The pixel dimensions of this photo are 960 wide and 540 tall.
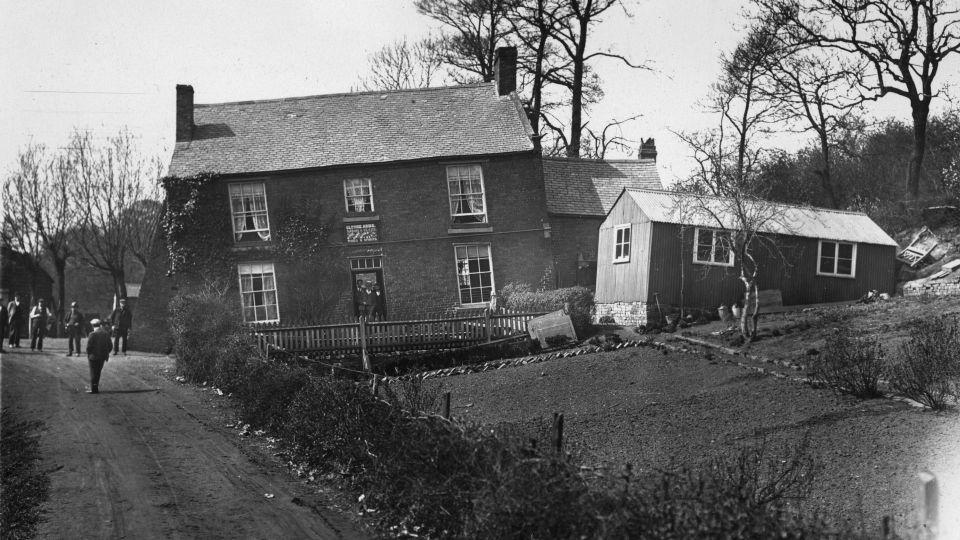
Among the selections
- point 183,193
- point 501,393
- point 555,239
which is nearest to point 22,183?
point 183,193

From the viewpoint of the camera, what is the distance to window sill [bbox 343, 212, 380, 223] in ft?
99.1

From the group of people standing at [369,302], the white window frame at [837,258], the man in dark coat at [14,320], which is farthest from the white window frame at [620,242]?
the man in dark coat at [14,320]

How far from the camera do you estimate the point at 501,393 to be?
17.4 m

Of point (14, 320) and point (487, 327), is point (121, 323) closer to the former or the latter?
point (14, 320)

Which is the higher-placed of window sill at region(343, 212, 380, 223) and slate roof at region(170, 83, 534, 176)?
slate roof at region(170, 83, 534, 176)

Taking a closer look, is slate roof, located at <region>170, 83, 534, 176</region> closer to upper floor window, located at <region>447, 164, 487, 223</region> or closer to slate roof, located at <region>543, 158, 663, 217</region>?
upper floor window, located at <region>447, 164, 487, 223</region>

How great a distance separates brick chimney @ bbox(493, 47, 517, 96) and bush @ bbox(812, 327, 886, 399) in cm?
2051

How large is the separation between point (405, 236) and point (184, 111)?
982cm

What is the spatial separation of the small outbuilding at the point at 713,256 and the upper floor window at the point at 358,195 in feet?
28.6

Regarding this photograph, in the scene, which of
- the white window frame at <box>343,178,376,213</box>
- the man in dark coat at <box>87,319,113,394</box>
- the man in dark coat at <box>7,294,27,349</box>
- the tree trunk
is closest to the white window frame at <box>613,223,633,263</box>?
the white window frame at <box>343,178,376,213</box>

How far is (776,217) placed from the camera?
27500 mm

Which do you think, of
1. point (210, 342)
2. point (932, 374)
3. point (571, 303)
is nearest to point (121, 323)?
point (210, 342)

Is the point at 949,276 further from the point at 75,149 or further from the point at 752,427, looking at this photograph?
the point at 75,149

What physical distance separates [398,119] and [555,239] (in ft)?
25.7
